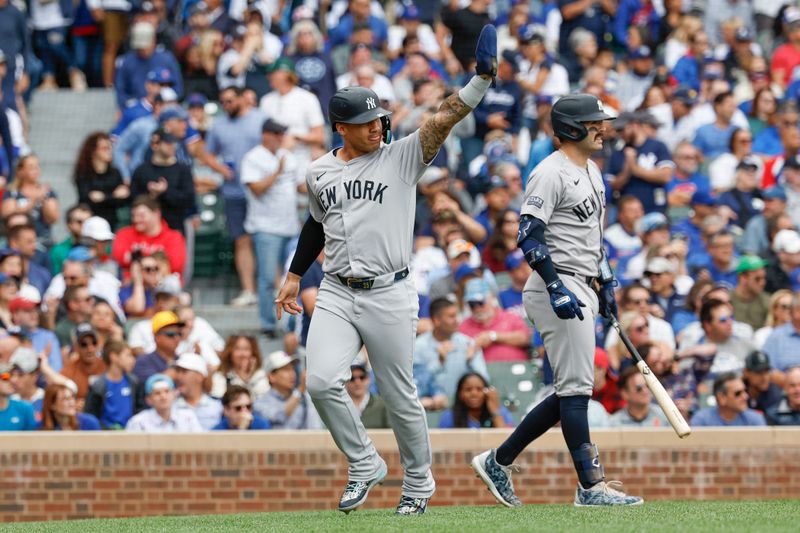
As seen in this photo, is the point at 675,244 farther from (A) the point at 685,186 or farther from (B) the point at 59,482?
(B) the point at 59,482

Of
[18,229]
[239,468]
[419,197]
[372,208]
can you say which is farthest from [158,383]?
[419,197]

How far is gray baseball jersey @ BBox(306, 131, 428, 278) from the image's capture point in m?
7.16

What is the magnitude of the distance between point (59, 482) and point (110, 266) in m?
3.30

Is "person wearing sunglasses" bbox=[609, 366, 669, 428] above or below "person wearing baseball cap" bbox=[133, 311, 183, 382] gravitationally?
below

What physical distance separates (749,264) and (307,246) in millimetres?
5632

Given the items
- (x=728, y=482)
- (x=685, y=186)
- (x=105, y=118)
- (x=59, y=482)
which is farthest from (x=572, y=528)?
(x=105, y=118)

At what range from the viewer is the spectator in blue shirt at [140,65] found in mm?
15727

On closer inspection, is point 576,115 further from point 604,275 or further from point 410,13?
point 410,13

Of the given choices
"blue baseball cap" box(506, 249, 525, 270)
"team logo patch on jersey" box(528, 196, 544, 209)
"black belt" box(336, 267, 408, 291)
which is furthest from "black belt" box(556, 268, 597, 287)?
"blue baseball cap" box(506, 249, 525, 270)

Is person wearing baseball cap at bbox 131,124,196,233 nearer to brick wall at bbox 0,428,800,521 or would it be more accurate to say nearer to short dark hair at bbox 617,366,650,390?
brick wall at bbox 0,428,800,521

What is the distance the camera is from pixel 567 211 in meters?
7.38

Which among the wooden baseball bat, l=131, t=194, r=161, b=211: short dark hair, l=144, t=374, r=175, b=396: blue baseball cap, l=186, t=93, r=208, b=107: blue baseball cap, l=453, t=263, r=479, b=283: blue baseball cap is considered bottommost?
l=144, t=374, r=175, b=396: blue baseball cap

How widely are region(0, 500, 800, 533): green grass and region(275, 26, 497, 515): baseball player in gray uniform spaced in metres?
0.37

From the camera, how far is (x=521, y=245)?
7.27 metres
